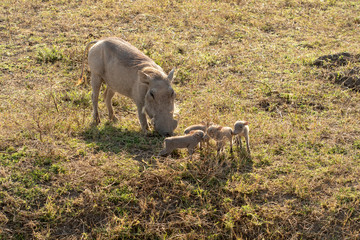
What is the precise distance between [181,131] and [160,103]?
21.7 inches

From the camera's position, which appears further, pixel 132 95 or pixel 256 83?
pixel 256 83

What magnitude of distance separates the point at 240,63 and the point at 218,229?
445 cm

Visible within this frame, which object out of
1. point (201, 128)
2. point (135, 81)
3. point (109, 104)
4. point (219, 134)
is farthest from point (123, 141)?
point (219, 134)

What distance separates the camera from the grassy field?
177 inches

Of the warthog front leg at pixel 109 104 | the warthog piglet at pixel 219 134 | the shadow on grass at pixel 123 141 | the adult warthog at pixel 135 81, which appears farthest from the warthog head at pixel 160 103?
the warthog front leg at pixel 109 104

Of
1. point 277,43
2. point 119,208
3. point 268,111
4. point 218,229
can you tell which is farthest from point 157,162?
point 277,43

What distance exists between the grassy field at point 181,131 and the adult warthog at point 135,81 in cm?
30

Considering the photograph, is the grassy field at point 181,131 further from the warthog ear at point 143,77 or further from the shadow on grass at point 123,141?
the warthog ear at point 143,77

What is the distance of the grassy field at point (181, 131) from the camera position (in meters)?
4.49

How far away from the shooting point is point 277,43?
8984 millimetres

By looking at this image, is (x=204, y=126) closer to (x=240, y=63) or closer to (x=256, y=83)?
(x=256, y=83)

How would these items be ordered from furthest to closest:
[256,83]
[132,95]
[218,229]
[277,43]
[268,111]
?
[277,43] < [256,83] < [268,111] < [132,95] < [218,229]

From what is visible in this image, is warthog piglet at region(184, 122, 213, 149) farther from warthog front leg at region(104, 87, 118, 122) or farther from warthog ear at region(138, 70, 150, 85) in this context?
A: warthog front leg at region(104, 87, 118, 122)

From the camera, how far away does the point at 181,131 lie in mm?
5809
